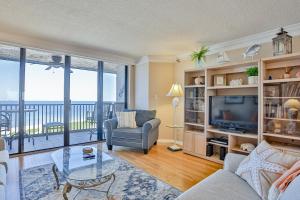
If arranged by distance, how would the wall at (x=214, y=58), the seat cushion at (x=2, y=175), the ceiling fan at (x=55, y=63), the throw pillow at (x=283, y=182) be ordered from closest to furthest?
the throw pillow at (x=283, y=182), the seat cushion at (x=2, y=175), the wall at (x=214, y=58), the ceiling fan at (x=55, y=63)

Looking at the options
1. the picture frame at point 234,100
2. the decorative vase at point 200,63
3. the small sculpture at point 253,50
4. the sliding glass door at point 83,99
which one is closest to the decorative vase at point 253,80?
the picture frame at point 234,100

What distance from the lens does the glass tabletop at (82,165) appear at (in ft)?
6.05

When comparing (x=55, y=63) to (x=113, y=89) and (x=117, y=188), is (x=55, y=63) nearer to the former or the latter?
(x=113, y=89)

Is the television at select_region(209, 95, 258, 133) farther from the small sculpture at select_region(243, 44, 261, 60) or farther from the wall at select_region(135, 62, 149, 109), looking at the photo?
the wall at select_region(135, 62, 149, 109)

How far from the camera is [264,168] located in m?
1.48

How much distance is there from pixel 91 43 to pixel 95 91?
1.31m

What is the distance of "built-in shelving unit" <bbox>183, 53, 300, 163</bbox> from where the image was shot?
8.38ft

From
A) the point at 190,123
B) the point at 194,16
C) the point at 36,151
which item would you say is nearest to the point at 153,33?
the point at 194,16

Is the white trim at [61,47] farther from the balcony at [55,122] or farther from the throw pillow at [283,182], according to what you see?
the throw pillow at [283,182]

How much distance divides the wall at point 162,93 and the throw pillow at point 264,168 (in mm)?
3060

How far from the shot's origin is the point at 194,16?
2.50m

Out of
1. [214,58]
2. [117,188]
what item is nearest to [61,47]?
[117,188]

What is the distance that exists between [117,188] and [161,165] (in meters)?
0.99

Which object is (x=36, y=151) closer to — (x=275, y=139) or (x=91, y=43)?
(x=91, y=43)
